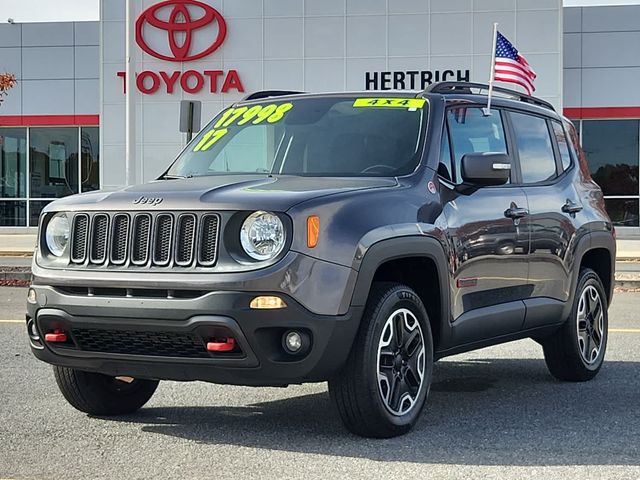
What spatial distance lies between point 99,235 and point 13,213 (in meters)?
29.1

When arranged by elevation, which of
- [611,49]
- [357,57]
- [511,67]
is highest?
[611,49]

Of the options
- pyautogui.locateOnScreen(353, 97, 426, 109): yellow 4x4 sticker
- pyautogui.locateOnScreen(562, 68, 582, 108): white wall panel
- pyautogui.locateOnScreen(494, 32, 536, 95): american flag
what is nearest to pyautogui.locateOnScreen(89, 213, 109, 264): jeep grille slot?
pyautogui.locateOnScreen(353, 97, 426, 109): yellow 4x4 sticker

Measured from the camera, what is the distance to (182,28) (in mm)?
28500

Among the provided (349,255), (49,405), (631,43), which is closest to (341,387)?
(349,255)

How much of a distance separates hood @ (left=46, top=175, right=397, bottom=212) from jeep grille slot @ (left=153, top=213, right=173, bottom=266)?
0.19ft

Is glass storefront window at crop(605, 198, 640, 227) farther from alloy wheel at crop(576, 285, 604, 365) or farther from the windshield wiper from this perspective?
the windshield wiper

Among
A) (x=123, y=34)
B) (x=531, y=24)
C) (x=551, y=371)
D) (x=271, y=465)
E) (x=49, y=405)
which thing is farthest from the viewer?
(x=123, y=34)

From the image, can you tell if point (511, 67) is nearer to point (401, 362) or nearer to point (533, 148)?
point (533, 148)

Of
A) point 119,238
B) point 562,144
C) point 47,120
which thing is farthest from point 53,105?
point 119,238

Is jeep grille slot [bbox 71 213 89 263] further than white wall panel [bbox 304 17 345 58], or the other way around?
white wall panel [bbox 304 17 345 58]

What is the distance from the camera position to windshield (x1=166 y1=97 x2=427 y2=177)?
603cm

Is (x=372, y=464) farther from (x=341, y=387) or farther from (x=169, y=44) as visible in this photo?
(x=169, y=44)

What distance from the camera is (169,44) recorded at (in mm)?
28609

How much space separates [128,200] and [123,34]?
2512 centimetres
